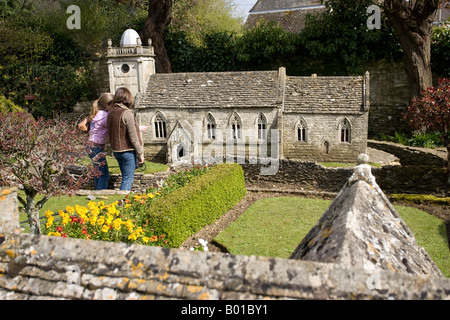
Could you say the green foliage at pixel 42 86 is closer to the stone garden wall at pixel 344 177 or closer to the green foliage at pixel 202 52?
the green foliage at pixel 202 52

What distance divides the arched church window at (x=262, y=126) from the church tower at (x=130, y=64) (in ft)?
24.0

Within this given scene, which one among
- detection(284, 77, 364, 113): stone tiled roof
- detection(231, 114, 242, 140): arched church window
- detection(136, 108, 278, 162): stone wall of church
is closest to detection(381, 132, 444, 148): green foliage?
detection(284, 77, 364, 113): stone tiled roof

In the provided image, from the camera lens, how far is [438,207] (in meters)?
13.9

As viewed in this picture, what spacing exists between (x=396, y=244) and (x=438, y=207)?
12.0 metres

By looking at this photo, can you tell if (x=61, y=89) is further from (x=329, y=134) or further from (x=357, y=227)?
(x=357, y=227)

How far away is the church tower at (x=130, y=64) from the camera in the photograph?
2244 cm

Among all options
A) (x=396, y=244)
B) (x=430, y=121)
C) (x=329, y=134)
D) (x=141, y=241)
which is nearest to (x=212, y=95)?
(x=329, y=134)

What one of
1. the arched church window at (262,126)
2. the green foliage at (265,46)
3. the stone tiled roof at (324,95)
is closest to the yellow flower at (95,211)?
the arched church window at (262,126)

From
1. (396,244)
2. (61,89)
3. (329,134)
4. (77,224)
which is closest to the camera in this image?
(396,244)

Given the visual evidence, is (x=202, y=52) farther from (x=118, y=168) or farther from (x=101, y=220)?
(x=101, y=220)

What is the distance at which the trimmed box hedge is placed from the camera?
9633 mm

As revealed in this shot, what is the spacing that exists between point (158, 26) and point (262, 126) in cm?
1152

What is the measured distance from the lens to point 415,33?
22.4 m

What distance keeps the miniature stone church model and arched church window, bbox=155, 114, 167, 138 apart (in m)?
0.06
